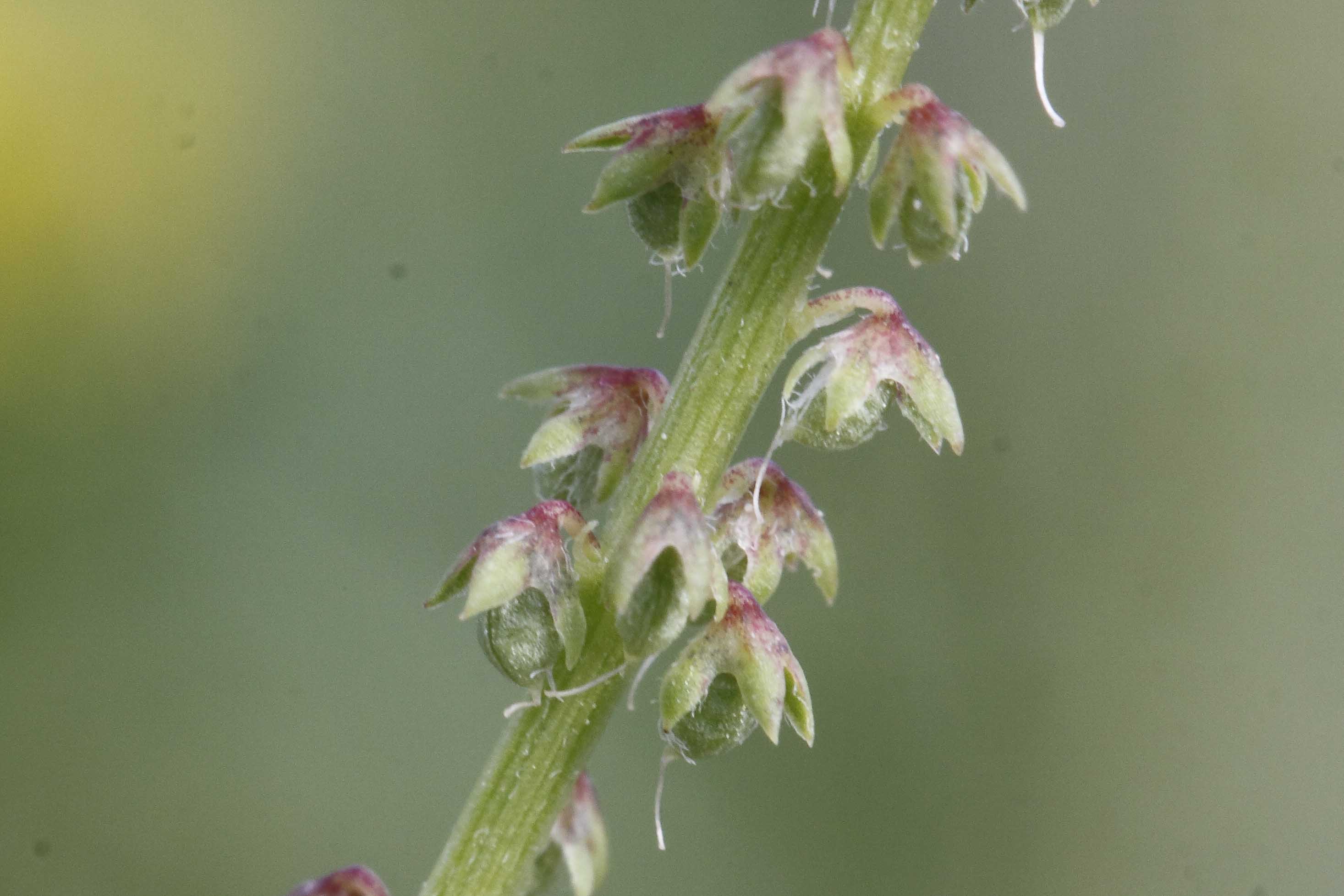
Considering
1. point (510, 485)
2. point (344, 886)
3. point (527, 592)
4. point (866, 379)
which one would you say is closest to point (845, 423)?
point (866, 379)

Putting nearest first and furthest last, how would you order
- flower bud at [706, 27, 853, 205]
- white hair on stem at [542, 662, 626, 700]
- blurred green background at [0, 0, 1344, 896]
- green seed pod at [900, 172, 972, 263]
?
flower bud at [706, 27, 853, 205]
green seed pod at [900, 172, 972, 263]
white hair on stem at [542, 662, 626, 700]
blurred green background at [0, 0, 1344, 896]

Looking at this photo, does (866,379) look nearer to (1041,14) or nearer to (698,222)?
(698,222)

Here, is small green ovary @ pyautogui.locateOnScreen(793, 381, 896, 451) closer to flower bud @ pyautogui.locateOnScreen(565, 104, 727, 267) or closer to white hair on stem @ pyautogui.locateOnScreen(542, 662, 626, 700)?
flower bud @ pyautogui.locateOnScreen(565, 104, 727, 267)

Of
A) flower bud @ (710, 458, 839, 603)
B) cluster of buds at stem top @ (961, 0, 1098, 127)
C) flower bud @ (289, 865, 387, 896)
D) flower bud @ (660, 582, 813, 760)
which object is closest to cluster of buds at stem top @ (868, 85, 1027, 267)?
cluster of buds at stem top @ (961, 0, 1098, 127)

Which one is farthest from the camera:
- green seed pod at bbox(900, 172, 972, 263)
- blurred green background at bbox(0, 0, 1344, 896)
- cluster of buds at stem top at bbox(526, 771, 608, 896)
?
blurred green background at bbox(0, 0, 1344, 896)

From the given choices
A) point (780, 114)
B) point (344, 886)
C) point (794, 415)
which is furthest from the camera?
point (344, 886)

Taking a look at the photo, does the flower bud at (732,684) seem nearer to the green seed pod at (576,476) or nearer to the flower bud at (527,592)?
the flower bud at (527,592)
